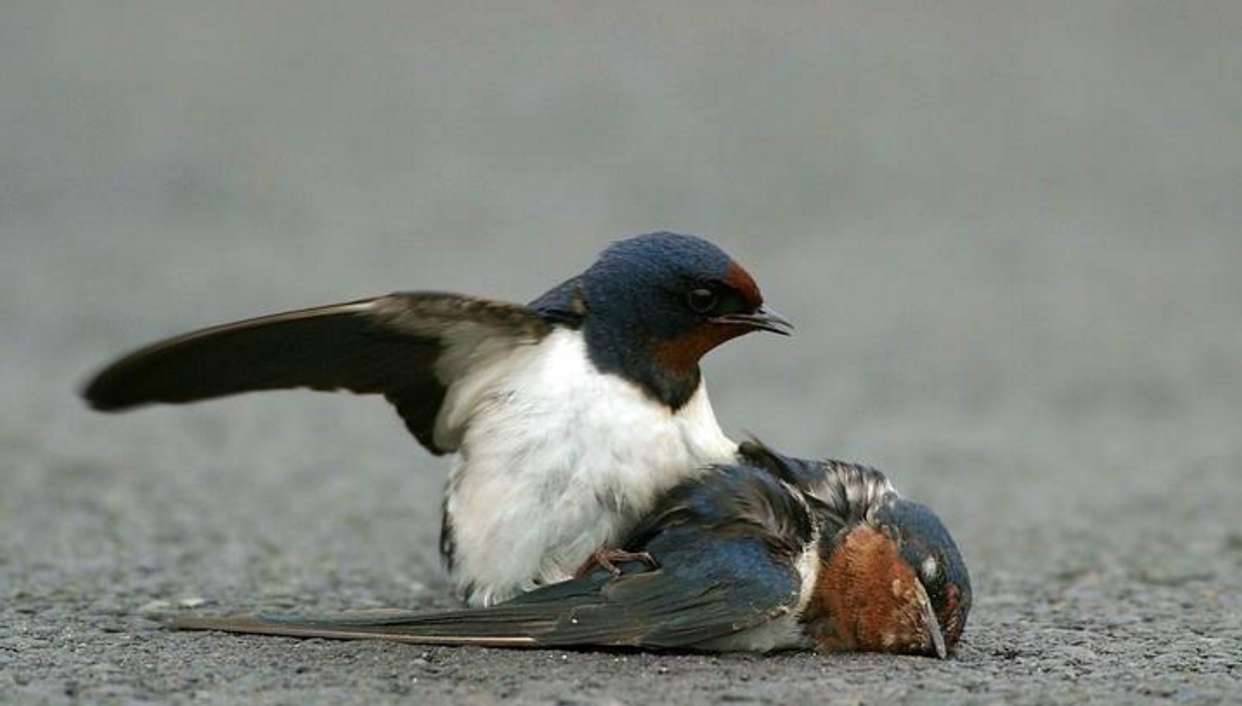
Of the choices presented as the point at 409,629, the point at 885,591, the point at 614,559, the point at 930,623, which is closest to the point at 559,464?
the point at 614,559

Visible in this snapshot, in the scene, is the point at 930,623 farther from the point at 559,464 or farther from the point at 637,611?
the point at 559,464

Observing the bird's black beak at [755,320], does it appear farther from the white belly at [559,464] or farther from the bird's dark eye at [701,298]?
the white belly at [559,464]

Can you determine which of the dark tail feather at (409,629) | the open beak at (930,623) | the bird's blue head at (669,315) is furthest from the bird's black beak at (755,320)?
the dark tail feather at (409,629)

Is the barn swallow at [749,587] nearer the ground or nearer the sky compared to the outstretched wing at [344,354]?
nearer the ground

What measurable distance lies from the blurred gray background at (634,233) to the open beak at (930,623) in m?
0.11

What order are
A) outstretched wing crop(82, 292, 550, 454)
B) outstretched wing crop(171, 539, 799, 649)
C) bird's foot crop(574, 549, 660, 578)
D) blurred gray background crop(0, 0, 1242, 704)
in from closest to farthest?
outstretched wing crop(171, 539, 799, 649)
bird's foot crop(574, 549, 660, 578)
outstretched wing crop(82, 292, 550, 454)
blurred gray background crop(0, 0, 1242, 704)

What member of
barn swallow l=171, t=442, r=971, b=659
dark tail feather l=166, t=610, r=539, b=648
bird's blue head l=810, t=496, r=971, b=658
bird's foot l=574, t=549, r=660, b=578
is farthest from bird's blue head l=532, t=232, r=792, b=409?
dark tail feather l=166, t=610, r=539, b=648

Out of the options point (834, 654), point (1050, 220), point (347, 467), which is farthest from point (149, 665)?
point (1050, 220)

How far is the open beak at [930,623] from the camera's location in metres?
5.09

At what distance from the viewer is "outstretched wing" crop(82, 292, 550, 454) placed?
5.15 m

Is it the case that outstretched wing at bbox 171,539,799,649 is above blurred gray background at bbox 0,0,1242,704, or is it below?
below

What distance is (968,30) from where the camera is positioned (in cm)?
1678

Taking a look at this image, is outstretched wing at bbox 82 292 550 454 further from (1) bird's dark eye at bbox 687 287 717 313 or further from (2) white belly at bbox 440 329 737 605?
(1) bird's dark eye at bbox 687 287 717 313

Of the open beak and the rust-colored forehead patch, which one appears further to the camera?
the rust-colored forehead patch
